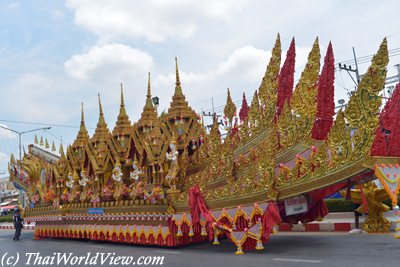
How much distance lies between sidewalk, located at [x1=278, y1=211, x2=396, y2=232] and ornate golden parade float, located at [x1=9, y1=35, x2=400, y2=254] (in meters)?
2.36

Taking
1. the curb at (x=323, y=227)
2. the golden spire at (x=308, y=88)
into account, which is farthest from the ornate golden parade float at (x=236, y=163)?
the curb at (x=323, y=227)

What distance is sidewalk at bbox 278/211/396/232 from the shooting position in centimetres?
1104

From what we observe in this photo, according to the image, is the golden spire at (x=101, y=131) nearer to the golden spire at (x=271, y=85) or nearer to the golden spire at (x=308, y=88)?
the golden spire at (x=271, y=85)

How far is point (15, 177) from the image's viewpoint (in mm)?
16703

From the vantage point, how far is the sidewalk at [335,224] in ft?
36.2

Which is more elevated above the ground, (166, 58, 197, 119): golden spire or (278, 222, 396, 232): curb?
(166, 58, 197, 119): golden spire

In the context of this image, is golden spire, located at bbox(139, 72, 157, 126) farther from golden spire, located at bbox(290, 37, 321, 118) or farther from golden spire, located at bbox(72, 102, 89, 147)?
golden spire, located at bbox(290, 37, 321, 118)

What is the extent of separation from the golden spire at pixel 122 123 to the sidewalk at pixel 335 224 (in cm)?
520

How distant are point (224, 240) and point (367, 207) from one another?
3393 mm

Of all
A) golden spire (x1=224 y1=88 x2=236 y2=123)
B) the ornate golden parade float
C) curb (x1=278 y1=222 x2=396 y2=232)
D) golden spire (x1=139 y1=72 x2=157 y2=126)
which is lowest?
curb (x1=278 y1=222 x2=396 y2=232)

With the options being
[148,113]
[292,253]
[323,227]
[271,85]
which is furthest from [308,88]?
[323,227]

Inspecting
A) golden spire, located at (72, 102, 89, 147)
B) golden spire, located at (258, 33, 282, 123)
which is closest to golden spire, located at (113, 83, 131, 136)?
golden spire, located at (72, 102, 89, 147)

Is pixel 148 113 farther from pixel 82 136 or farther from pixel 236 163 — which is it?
pixel 82 136

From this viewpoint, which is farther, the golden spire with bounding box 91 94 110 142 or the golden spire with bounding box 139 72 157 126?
the golden spire with bounding box 91 94 110 142
